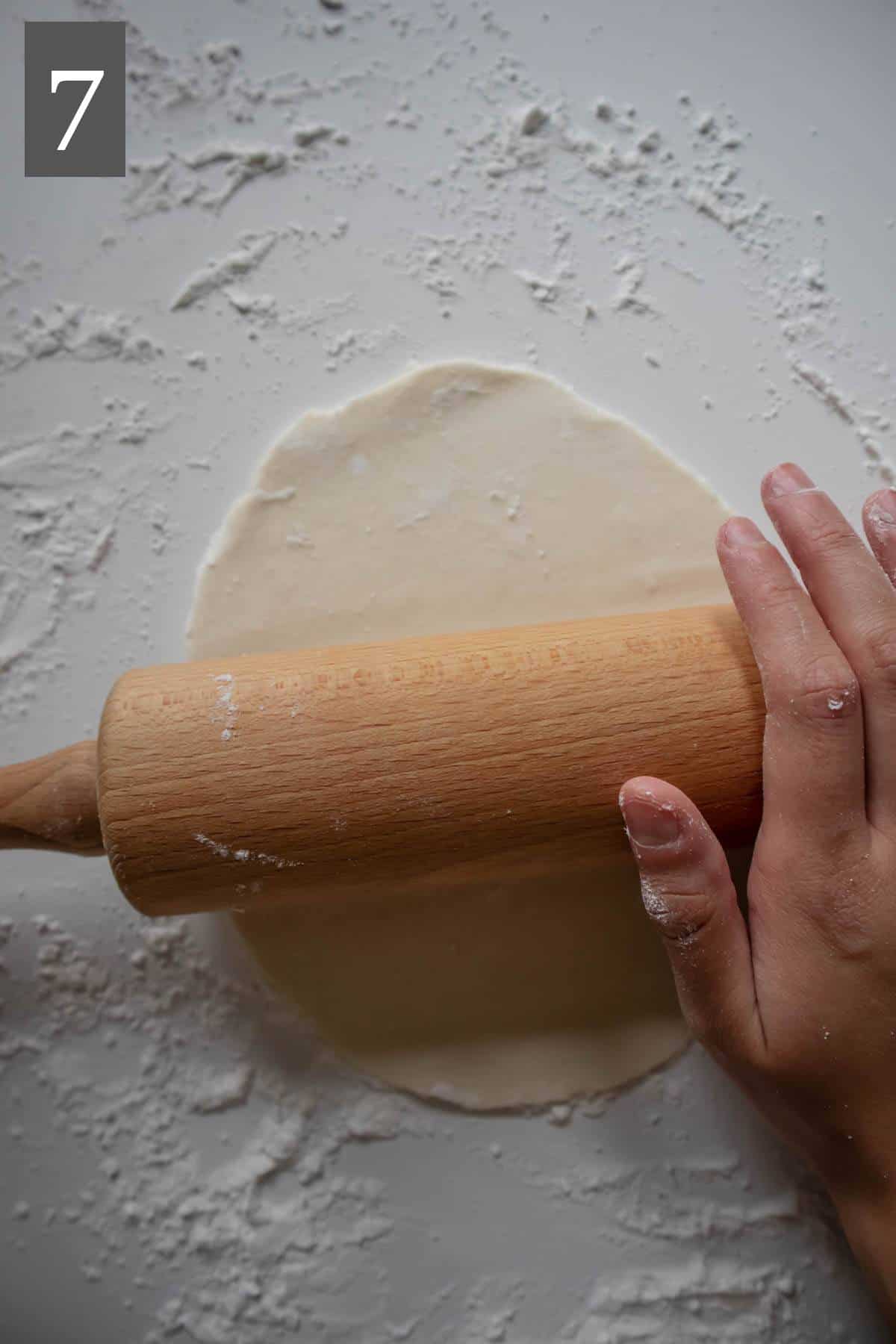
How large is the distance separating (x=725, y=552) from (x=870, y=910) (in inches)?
17.7

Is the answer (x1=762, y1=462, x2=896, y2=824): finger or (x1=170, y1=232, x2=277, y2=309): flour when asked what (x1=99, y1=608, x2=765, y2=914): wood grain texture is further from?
(x1=170, y1=232, x2=277, y2=309): flour

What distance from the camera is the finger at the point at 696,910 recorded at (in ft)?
3.12

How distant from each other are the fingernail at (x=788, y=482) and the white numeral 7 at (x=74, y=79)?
132cm

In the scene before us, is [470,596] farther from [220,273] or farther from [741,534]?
[220,273]

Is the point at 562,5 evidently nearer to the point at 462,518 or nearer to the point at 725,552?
the point at 462,518

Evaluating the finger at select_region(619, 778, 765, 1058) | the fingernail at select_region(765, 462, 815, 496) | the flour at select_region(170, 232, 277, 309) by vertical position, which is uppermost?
the flour at select_region(170, 232, 277, 309)

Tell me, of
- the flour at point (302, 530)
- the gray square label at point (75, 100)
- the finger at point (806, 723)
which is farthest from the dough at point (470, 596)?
the gray square label at point (75, 100)

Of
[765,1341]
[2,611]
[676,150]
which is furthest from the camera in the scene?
[676,150]

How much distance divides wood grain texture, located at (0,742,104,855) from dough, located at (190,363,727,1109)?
0.93 ft

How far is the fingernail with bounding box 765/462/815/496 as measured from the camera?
3.51 ft

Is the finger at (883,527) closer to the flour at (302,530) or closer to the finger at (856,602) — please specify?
the finger at (856,602)

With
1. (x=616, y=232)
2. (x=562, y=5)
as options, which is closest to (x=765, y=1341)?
(x=616, y=232)

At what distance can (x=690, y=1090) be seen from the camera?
50.0 inches

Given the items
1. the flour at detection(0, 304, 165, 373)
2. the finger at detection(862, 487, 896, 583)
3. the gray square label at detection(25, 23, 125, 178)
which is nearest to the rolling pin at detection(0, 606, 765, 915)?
the finger at detection(862, 487, 896, 583)
